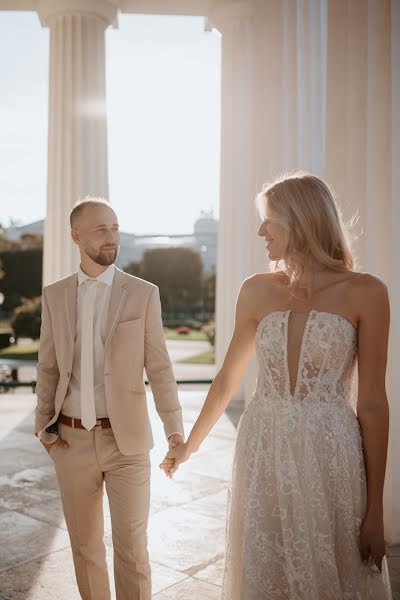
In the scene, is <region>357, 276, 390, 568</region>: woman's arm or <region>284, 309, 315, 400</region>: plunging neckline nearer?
<region>357, 276, 390, 568</region>: woman's arm

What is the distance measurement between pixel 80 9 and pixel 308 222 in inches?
560

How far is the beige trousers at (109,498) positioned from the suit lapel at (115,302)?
713 mm

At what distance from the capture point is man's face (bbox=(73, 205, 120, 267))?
15.5ft

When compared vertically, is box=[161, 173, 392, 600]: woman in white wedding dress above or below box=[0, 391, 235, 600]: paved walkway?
above

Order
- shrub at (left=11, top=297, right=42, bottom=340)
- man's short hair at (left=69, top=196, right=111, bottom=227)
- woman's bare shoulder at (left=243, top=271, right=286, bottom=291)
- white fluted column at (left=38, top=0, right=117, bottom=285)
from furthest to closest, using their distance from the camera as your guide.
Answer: shrub at (left=11, top=297, right=42, bottom=340)
white fluted column at (left=38, top=0, right=117, bottom=285)
man's short hair at (left=69, top=196, right=111, bottom=227)
woman's bare shoulder at (left=243, top=271, right=286, bottom=291)

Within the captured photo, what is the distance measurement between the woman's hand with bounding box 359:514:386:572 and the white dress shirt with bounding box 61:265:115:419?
1982mm

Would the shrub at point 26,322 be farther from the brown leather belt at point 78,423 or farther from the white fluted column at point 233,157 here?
the brown leather belt at point 78,423

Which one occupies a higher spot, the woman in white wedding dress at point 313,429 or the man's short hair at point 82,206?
the man's short hair at point 82,206

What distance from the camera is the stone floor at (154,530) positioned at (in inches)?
239

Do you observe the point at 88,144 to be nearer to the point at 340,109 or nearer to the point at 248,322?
the point at 340,109

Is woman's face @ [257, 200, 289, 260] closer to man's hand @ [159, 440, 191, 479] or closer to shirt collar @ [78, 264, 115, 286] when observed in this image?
shirt collar @ [78, 264, 115, 286]

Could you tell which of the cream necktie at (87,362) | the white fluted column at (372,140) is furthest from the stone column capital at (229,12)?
the cream necktie at (87,362)

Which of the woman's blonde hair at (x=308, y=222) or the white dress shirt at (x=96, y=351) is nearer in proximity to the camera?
the woman's blonde hair at (x=308, y=222)

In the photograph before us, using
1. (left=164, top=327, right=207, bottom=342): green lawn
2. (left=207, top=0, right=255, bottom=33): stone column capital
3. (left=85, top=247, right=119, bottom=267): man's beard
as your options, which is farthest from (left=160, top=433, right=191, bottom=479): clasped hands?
(left=164, top=327, right=207, bottom=342): green lawn
